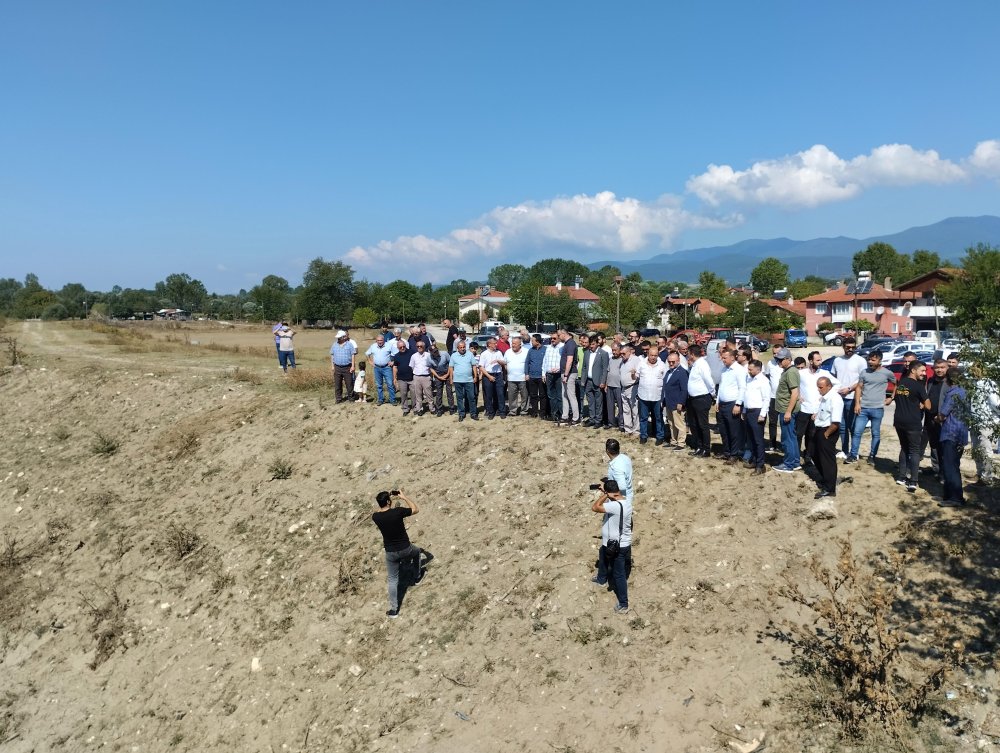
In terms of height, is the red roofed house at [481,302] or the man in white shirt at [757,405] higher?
the red roofed house at [481,302]

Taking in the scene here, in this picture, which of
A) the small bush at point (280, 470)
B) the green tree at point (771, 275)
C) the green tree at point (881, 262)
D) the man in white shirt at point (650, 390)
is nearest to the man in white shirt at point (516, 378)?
the man in white shirt at point (650, 390)

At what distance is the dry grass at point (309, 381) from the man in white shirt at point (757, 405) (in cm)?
1154

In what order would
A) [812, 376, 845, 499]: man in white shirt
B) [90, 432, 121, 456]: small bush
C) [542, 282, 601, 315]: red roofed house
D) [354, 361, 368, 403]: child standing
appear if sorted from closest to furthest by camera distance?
[812, 376, 845, 499]: man in white shirt < [354, 361, 368, 403]: child standing < [90, 432, 121, 456]: small bush < [542, 282, 601, 315]: red roofed house

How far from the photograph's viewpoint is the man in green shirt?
9047 mm

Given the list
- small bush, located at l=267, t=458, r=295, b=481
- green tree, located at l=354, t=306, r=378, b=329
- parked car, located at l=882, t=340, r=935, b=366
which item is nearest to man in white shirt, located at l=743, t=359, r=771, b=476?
small bush, located at l=267, t=458, r=295, b=481

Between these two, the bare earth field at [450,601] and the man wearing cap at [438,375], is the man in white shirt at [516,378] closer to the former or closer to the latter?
the bare earth field at [450,601]

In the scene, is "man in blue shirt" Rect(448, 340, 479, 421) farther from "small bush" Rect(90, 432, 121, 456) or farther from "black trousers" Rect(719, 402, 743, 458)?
"small bush" Rect(90, 432, 121, 456)

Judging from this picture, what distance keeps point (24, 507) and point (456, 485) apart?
433 inches

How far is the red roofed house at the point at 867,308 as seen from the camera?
61344mm

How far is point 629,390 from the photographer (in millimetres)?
11125

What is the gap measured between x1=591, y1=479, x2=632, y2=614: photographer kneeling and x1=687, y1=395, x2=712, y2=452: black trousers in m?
3.24

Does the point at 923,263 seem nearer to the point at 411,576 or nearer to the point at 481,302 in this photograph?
the point at 481,302

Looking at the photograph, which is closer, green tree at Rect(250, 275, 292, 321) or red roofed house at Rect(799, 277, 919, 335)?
red roofed house at Rect(799, 277, 919, 335)

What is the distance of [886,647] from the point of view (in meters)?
5.57
